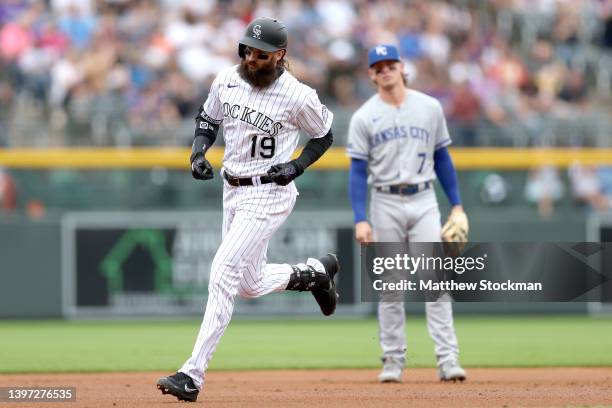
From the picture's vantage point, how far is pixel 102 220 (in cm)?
1374

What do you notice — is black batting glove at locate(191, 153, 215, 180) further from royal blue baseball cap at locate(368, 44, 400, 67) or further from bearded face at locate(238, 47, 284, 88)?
royal blue baseball cap at locate(368, 44, 400, 67)

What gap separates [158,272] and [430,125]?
20.4ft

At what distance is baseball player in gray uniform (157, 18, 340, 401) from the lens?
21.0 ft

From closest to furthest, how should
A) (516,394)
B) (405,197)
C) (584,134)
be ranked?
1. (516,394)
2. (405,197)
3. (584,134)

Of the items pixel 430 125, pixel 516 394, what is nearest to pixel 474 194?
pixel 430 125

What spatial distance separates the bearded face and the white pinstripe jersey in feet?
0.14

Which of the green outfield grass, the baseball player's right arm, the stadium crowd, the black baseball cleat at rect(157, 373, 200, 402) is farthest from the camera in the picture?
the stadium crowd

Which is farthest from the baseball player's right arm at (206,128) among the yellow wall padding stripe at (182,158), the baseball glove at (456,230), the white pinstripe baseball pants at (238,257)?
the yellow wall padding stripe at (182,158)

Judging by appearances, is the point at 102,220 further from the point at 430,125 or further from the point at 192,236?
the point at 430,125

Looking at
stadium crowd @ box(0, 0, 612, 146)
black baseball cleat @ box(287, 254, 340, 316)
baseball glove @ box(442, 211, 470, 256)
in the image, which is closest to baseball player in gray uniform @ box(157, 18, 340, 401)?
black baseball cleat @ box(287, 254, 340, 316)

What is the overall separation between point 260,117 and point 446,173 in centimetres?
197

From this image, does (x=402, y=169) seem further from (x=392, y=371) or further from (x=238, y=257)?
(x=238, y=257)

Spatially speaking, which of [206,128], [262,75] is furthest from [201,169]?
[262,75]

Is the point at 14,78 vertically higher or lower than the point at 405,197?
higher
